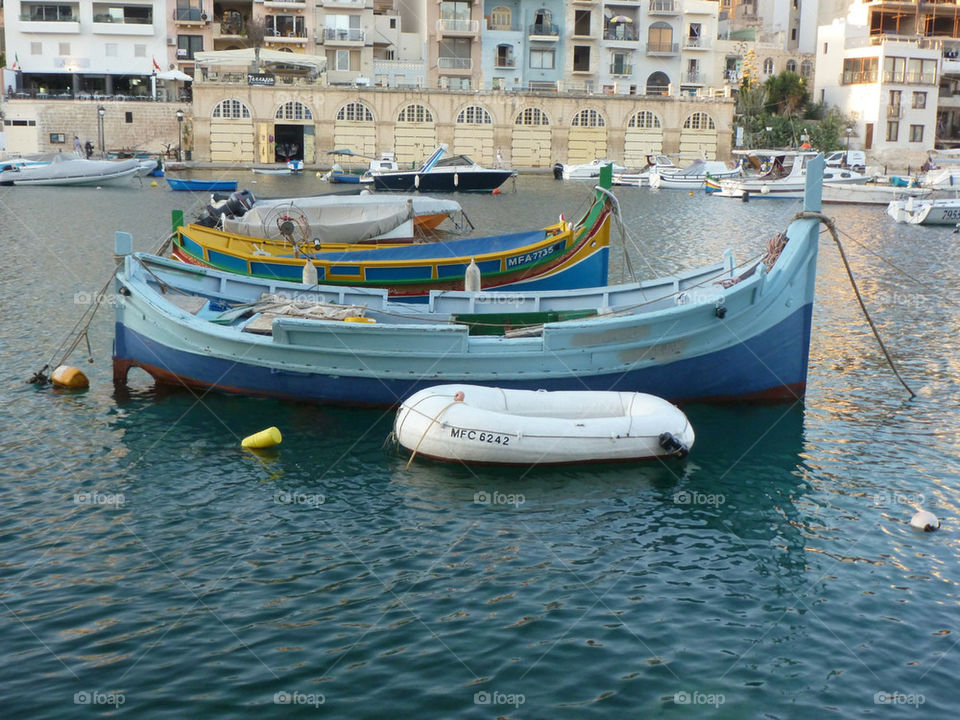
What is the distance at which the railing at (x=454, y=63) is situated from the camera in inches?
3206

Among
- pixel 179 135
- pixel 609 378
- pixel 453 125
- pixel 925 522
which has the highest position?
pixel 453 125

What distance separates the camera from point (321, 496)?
14.9m

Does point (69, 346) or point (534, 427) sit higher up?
point (534, 427)

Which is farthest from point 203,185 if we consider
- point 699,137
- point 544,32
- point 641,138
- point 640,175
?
point 699,137

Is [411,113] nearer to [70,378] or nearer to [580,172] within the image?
[580,172]

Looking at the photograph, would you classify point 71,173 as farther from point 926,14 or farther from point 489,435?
point 926,14

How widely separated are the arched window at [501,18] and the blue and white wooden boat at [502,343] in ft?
220

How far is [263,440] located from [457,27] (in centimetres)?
6908

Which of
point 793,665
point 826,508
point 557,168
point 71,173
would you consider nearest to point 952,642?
point 793,665

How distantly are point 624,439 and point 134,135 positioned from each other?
225ft

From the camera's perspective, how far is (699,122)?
8069 centimetres

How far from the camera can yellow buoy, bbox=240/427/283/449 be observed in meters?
16.6

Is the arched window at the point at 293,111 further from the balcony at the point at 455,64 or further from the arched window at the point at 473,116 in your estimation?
the balcony at the point at 455,64

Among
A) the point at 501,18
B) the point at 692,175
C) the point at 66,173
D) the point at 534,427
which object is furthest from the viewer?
the point at 501,18
